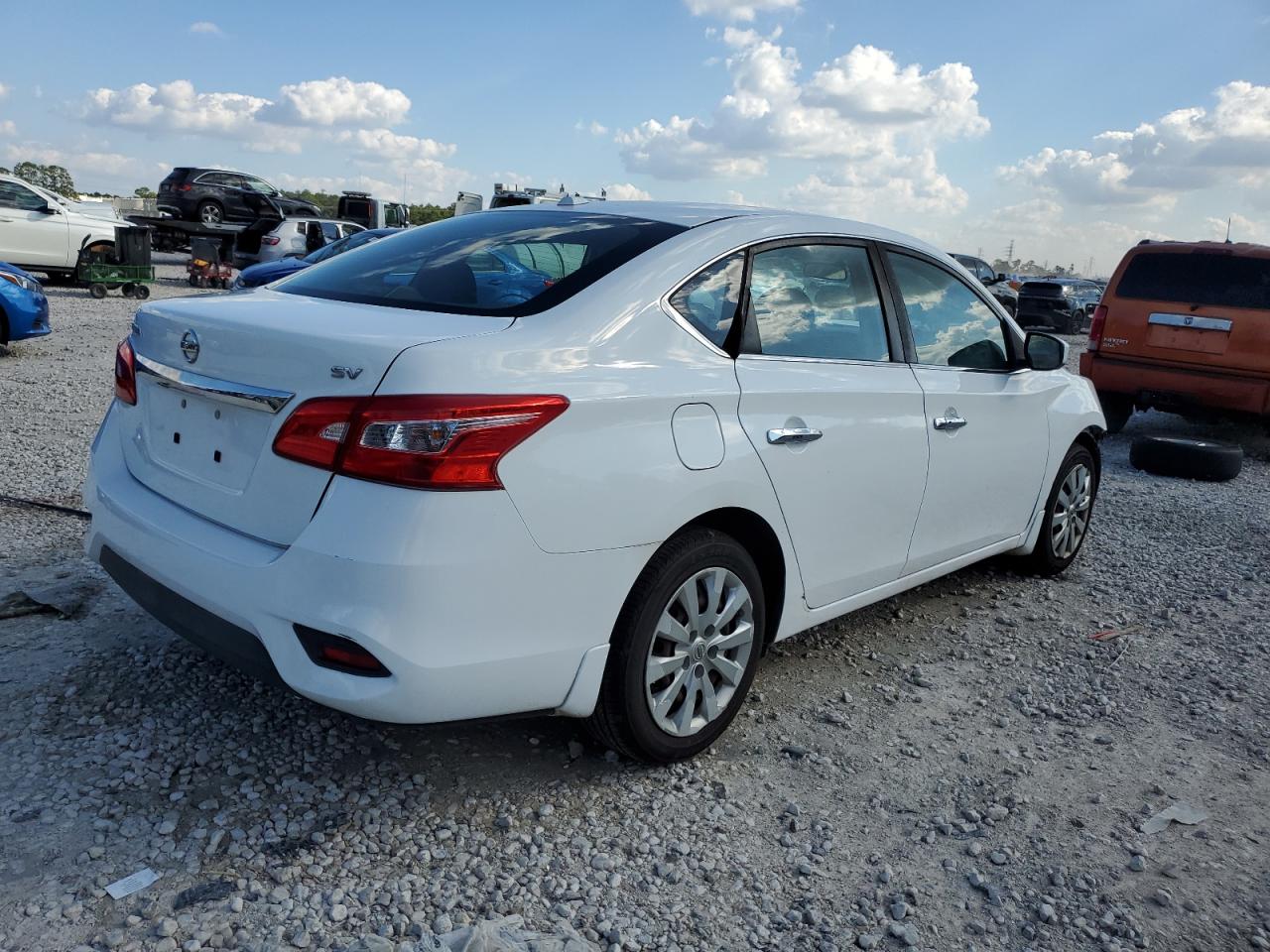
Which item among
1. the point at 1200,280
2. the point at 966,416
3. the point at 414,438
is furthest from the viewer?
the point at 1200,280

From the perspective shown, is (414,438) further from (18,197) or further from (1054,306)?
(1054,306)

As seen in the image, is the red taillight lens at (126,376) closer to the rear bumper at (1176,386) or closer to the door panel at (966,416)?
the door panel at (966,416)

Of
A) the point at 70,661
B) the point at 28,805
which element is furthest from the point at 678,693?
the point at 70,661

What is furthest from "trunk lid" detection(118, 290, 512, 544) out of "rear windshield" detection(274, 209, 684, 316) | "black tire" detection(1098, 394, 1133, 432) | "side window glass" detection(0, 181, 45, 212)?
"side window glass" detection(0, 181, 45, 212)

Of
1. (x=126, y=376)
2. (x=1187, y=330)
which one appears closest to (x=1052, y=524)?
(x=126, y=376)

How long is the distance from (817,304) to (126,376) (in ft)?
7.32

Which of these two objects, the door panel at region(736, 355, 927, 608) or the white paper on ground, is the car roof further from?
the white paper on ground

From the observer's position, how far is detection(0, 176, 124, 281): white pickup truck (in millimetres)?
16344

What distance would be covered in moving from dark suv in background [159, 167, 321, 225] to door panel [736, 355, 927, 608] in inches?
986

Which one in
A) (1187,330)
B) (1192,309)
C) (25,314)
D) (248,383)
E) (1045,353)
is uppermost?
(1192,309)

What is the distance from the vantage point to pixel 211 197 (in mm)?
25359

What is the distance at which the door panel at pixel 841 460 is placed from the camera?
3227 mm

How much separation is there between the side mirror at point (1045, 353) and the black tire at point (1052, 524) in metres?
0.67

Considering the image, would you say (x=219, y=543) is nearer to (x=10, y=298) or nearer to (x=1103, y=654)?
(x=1103, y=654)
